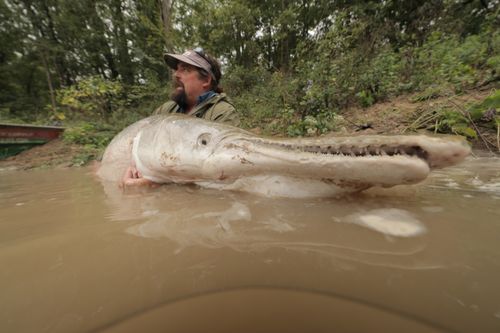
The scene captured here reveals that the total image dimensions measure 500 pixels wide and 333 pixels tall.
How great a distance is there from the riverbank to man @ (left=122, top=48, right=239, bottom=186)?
7.15ft

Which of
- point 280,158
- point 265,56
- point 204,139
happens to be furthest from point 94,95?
point 265,56

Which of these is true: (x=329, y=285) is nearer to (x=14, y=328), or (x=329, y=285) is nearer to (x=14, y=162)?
(x=14, y=328)

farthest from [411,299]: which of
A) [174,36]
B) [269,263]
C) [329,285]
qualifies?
[174,36]

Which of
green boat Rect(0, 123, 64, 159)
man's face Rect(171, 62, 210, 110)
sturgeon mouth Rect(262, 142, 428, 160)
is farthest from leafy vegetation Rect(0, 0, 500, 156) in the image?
sturgeon mouth Rect(262, 142, 428, 160)

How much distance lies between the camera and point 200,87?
3.12 m

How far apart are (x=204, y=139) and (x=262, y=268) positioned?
119 cm

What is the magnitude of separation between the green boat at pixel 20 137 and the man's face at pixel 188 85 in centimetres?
509

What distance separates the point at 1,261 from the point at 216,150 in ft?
3.71

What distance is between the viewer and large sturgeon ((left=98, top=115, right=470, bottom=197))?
40.9 inches

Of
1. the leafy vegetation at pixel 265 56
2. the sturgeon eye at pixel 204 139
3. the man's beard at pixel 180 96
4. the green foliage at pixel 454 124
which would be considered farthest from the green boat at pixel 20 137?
the green foliage at pixel 454 124

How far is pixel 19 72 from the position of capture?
1675 centimetres

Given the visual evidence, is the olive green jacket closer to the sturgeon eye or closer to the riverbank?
the sturgeon eye

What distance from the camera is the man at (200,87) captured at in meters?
2.85

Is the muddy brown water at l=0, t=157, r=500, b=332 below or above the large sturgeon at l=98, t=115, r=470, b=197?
below
